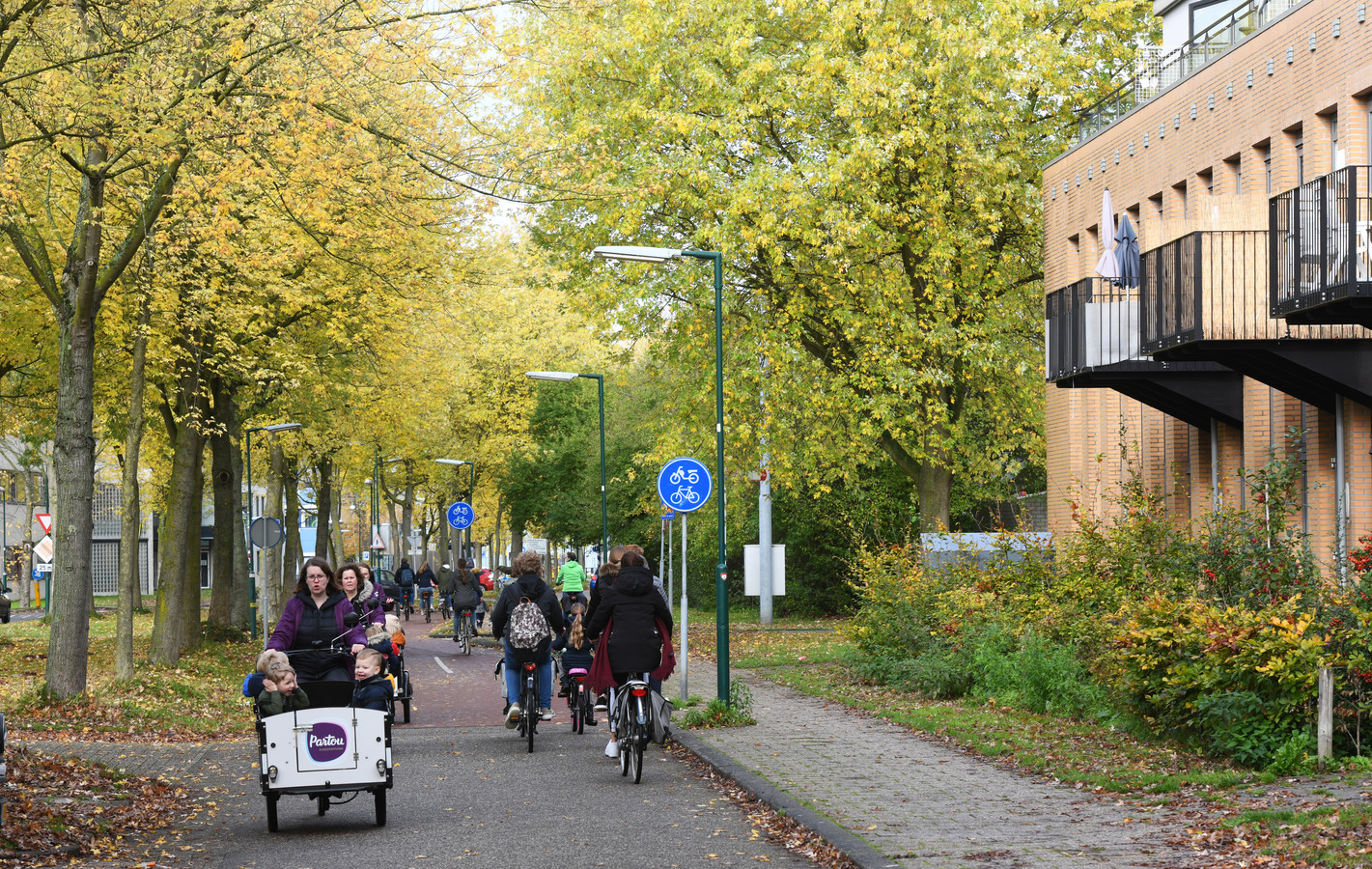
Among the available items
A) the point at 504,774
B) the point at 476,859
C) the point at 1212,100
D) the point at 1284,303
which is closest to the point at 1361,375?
the point at 1284,303

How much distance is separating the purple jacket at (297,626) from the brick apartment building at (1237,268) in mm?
9775

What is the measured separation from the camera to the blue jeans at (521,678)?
1516cm

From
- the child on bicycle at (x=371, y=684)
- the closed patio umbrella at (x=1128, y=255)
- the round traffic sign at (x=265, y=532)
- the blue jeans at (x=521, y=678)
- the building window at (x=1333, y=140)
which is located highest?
the building window at (x=1333, y=140)

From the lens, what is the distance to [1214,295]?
18922 millimetres

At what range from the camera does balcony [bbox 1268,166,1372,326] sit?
15406 millimetres

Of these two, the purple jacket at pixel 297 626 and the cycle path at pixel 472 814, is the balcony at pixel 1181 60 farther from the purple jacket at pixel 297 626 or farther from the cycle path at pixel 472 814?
the purple jacket at pixel 297 626

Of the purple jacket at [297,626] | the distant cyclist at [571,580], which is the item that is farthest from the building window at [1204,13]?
the purple jacket at [297,626]

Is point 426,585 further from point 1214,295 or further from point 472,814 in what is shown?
point 472,814

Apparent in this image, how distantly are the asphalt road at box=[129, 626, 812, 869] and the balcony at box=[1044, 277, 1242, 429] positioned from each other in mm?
9646

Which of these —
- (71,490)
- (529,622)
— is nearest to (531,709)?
(529,622)

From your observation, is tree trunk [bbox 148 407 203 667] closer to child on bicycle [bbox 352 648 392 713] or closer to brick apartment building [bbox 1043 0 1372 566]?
child on bicycle [bbox 352 648 392 713]

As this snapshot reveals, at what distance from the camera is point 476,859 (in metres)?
9.15

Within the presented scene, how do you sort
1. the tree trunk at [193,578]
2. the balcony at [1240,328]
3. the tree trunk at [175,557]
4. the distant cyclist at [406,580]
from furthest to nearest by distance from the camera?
the distant cyclist at [406,580]
the tree trunk at [193,578]
the tree trunk at [175,557]
the balcony at [1240,328]

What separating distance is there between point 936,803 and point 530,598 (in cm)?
559
